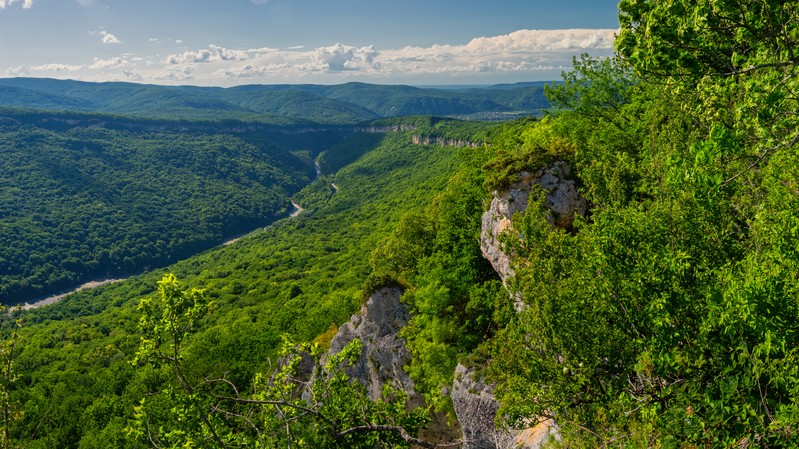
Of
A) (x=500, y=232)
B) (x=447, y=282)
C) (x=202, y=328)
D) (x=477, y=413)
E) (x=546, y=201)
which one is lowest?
(x=202, y=328)

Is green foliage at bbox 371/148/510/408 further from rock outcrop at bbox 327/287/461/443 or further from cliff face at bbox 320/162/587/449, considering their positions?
cliff face at bbox 320/162/587/449

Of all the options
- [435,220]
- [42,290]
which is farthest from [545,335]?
[42,290]

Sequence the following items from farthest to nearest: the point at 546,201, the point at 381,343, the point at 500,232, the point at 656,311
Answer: the point at 381,343 → the point at 546,201 → the point at 500,232 → the point at 656,311

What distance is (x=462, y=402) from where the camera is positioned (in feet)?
65.6

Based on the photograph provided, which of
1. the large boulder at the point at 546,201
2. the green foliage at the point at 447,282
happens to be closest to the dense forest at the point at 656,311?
the large boulder at the point at 546,201

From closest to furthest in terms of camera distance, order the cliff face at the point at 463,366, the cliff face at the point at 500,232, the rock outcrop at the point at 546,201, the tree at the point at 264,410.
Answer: the tree at the point at 264,410
the cliff face at the point at 463,366
the cliff face at the point at 500,232
the rock outcrop at the point at 546,201

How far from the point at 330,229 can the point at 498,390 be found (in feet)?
517

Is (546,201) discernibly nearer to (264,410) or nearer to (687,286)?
(687,286)

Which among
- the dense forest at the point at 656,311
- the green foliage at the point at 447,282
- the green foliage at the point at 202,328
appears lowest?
the green foliage at the point at 202,328

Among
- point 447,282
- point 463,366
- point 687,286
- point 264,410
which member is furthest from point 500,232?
point 264,410

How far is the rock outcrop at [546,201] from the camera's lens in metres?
24.1

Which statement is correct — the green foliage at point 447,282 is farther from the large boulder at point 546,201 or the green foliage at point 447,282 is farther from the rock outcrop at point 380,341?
the large boulder at point 546,201

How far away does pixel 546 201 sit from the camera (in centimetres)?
2422

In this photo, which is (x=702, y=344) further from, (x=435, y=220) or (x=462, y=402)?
(x=435, y=220)
